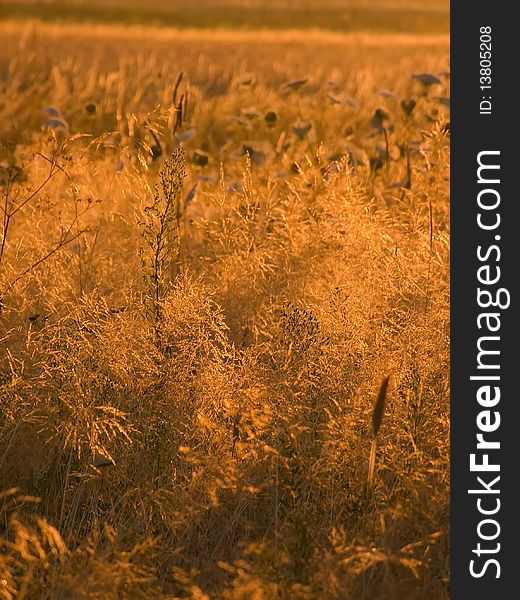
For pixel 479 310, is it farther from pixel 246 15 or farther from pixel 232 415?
pixel 246 15

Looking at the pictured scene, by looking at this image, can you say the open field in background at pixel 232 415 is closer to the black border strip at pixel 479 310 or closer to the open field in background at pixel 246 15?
the black border strip at pixel 479 310

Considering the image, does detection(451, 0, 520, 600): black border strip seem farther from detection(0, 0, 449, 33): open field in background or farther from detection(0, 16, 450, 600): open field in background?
detection(0, 0, 449, 33): open field in background

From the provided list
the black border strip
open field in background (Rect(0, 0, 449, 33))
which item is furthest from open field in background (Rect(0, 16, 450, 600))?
open field in background (Rect(0, 0, 449, 33))

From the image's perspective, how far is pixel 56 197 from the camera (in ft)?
12.6

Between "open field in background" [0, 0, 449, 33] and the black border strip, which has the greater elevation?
"open field in background" [0, 0, 449, 33]

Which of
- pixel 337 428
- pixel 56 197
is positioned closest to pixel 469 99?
pixel 337 428

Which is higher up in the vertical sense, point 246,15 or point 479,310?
point 246,15

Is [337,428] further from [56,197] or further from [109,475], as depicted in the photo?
[56,197]

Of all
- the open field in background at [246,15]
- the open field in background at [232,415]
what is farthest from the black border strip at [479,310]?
the open field in background at [246,15]

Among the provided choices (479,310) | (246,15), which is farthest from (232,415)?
(246,15)

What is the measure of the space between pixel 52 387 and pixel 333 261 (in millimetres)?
963

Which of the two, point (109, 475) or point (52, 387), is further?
point (52, 387)

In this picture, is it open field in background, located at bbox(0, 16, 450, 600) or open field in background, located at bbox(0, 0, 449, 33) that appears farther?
open field in background, located at bbox(0, 0, 449, 33)

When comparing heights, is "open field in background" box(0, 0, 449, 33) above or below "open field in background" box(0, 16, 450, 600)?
above
